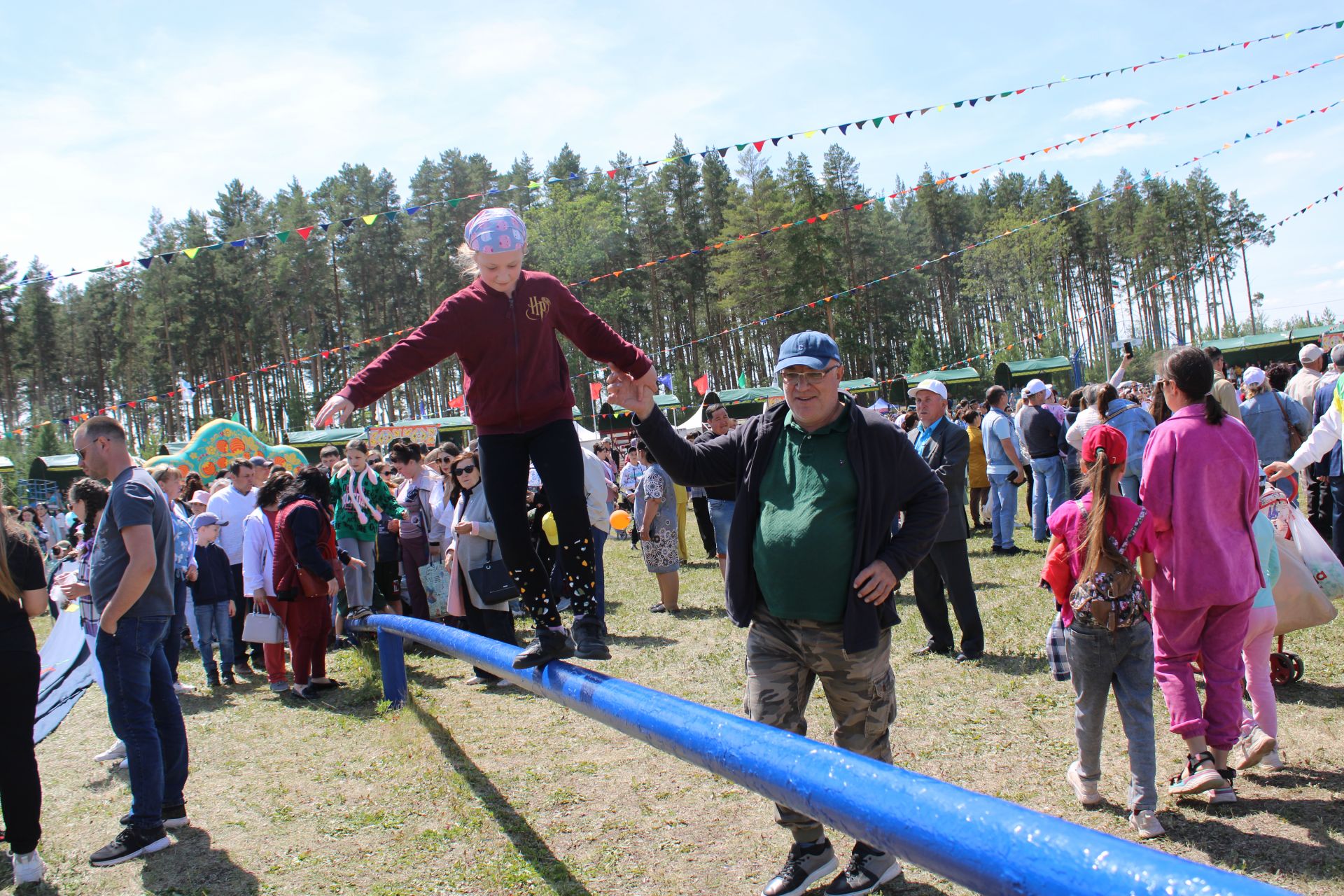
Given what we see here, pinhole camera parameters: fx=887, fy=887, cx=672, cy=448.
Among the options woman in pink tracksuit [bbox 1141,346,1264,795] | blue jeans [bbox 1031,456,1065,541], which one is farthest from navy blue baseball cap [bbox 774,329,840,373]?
blue jeans [bbox 1031,456,1065,541]

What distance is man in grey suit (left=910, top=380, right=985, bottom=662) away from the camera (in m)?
6.46

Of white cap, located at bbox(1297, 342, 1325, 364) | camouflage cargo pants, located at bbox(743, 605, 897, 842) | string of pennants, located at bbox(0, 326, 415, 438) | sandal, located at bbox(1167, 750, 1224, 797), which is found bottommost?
sandal, located at bbox(1167, 750, 1224, 797)

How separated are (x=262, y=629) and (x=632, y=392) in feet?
18.6

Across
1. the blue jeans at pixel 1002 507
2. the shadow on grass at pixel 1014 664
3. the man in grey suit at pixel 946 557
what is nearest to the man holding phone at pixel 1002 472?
the blue jeans at pixel 1002 507

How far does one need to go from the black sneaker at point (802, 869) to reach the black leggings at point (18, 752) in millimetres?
3456

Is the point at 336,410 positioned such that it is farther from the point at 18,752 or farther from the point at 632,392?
the point at 18,752

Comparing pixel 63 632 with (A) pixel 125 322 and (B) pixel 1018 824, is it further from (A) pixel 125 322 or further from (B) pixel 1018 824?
(A) pixel 125 322

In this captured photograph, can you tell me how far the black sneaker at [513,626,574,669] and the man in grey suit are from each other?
343 cm

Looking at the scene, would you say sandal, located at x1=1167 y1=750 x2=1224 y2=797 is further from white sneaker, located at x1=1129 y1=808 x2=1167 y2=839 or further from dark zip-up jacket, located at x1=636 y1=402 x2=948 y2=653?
dark zip-up jacket, located at x1=636 y1=402 x2=948 y2=653

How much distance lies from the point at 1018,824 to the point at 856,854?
204 cm

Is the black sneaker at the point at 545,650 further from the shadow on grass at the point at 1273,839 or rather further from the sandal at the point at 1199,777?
the sandal at the point at 1199,777

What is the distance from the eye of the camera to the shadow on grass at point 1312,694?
4879mm

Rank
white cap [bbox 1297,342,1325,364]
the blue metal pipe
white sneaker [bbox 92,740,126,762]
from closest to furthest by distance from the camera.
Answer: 1. the blue metal pipe
2. white sneaker [bbox 92,740,126,762]
3. white cap [bbox 1297,342,1325,364]

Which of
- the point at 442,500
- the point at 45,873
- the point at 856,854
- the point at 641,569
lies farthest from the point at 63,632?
the point at 641,569
